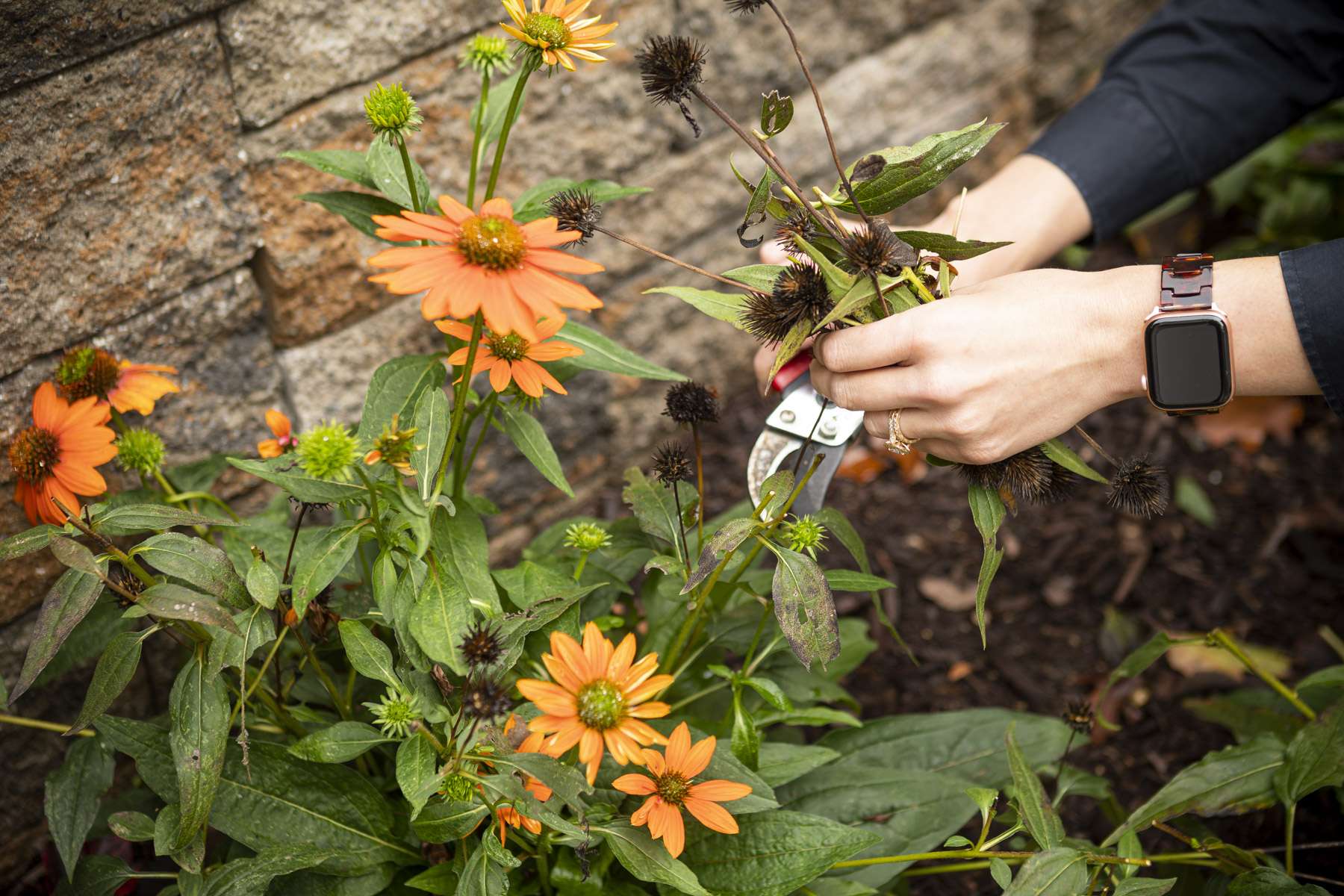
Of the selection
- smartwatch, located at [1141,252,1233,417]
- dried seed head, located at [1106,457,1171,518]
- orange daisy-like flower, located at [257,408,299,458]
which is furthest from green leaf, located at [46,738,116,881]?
smartwatch, located at [1141,252,1233,417]

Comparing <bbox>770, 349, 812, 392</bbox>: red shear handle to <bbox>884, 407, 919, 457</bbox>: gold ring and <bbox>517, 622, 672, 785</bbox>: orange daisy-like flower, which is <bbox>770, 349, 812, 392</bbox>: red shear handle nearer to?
<bbox>884, 407, 919, 457</bbox>: gold ring

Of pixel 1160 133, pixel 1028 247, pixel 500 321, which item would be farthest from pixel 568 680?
pixel 1160 133

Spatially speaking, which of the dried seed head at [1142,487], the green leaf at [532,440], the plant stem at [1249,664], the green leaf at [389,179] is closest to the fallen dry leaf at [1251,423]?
the plant stem at [1249,664]

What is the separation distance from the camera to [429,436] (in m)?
1.05

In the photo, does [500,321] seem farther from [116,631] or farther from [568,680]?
[116,631]

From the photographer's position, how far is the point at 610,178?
195 cm

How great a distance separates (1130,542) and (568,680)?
67.4 inches

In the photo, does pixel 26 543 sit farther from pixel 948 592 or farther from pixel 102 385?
pixel 948 592

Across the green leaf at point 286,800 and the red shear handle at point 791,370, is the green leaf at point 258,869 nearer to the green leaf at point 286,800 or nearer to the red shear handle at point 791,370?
the green leaf at point 286,800

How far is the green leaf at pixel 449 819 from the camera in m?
1.06

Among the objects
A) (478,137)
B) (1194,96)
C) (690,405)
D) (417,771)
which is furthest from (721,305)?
(1194,96)

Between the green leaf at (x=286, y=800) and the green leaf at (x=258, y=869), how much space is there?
0.13 feet

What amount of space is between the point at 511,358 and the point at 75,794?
747 mm

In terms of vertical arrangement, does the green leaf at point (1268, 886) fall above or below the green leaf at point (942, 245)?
below
